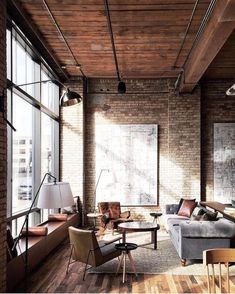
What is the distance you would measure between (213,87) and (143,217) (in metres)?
3.98

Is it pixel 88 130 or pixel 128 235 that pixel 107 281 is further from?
pixel 88 130

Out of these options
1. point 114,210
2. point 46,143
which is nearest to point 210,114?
point 114,210

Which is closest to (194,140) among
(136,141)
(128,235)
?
(136,141)

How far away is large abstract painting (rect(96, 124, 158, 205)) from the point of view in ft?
32.8

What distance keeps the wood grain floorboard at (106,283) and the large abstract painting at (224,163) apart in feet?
15.7

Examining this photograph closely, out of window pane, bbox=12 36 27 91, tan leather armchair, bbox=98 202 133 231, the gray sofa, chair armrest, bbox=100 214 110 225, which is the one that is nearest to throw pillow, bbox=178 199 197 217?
tan leather armchair, bbox=98 202 133 231

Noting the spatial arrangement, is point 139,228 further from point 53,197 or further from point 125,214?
point 53,197

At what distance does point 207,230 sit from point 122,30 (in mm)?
3621

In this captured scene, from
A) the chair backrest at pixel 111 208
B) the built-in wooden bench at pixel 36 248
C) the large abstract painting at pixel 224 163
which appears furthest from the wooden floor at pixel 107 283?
the large abstract painting at pixel 224 163

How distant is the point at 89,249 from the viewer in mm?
5246

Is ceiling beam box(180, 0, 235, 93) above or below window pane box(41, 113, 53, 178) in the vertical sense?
above

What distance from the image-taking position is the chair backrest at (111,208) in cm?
927

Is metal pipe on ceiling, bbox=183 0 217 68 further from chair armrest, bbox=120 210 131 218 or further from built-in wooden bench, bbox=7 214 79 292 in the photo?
built-in wooden bench, bbox=7 214 79 292

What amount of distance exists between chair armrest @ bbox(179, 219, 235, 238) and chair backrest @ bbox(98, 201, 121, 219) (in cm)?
347
